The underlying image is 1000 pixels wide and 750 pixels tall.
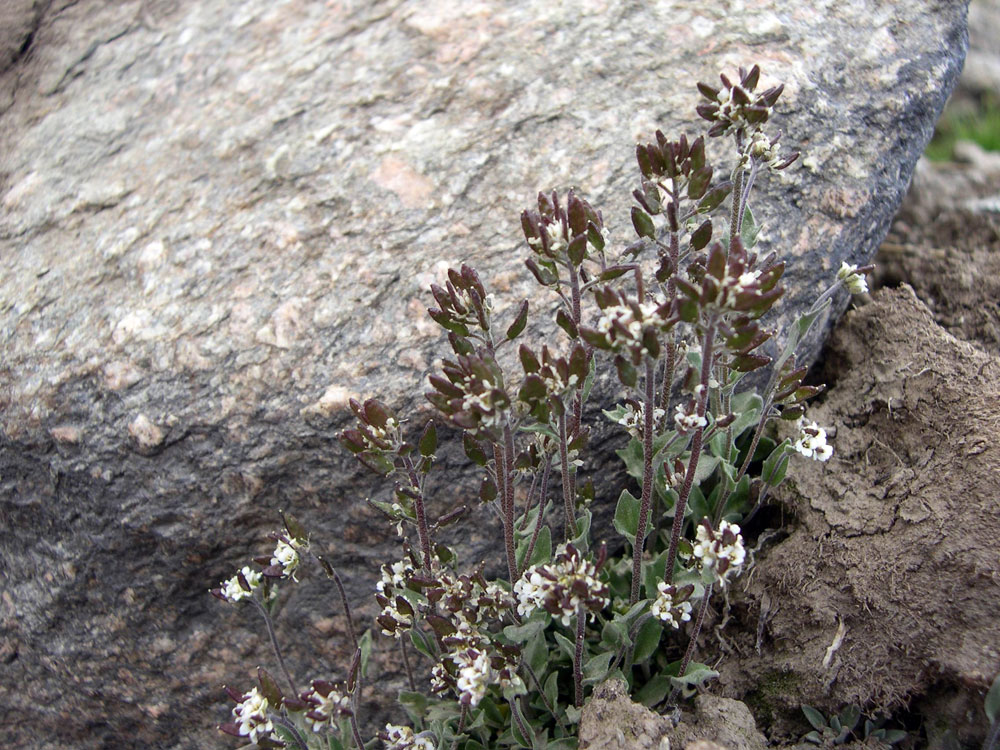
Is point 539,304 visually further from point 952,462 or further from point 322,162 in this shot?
point 952,462

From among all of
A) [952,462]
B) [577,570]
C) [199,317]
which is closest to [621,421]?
[577,570]

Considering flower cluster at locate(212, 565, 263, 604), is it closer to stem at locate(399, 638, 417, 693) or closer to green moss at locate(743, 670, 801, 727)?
stem at locate(399, 638, 417, 693)

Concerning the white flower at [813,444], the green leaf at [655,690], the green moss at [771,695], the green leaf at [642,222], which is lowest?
the green moss at [771,695]

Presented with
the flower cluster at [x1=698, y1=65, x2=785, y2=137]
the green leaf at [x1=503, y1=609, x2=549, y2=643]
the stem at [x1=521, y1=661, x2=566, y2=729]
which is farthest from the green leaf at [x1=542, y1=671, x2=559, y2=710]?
the flower cluster at [x1=698, y1=65, x2=785, y2=137]

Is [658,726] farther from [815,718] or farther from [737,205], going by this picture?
[737,205]

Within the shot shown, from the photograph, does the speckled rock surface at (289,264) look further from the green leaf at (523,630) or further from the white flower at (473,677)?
the white flower at (473,677)

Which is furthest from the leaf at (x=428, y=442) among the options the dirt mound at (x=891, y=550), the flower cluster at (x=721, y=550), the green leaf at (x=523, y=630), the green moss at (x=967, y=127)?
the green moss at (x=967, y=127)

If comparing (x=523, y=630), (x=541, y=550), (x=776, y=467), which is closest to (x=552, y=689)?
(x=523, y=630)
